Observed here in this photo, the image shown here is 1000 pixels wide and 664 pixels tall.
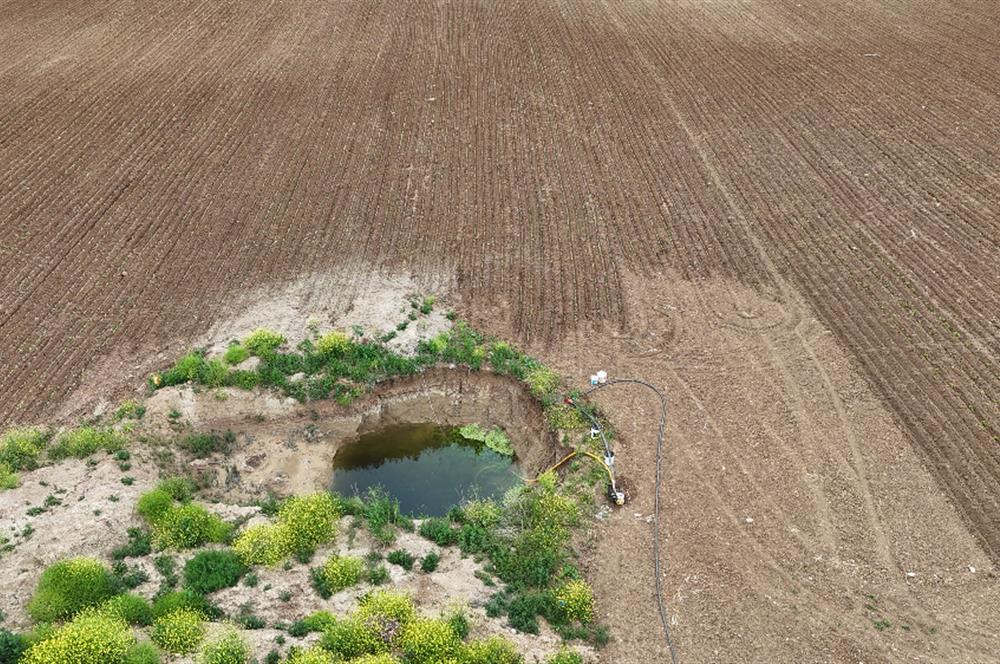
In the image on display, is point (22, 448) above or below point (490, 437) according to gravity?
above

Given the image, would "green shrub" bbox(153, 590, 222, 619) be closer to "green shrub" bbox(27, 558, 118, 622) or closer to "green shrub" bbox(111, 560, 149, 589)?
"green shrub" bbox(111, 560, 149, 589)

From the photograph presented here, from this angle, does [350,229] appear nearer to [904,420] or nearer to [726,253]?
[726,253]

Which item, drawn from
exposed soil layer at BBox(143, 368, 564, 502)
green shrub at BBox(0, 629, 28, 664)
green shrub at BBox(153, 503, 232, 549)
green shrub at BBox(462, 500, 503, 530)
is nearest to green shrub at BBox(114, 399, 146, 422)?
exposed soil layer at BBox(143, 368, 564, 502)

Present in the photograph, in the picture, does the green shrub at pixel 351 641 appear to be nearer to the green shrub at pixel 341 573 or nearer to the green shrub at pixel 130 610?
the green shrub at pixel 341 573

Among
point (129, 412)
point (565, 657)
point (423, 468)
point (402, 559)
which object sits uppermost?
point (129, 412)

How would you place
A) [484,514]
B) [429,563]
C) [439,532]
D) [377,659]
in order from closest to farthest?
[377,659]
[429,563]
[439,532]
[484,514]

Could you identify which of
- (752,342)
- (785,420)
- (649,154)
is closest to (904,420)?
(785,420)

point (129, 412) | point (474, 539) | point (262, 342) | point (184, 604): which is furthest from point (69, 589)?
point (474, 539)

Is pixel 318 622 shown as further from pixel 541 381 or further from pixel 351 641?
pixel 541 381
